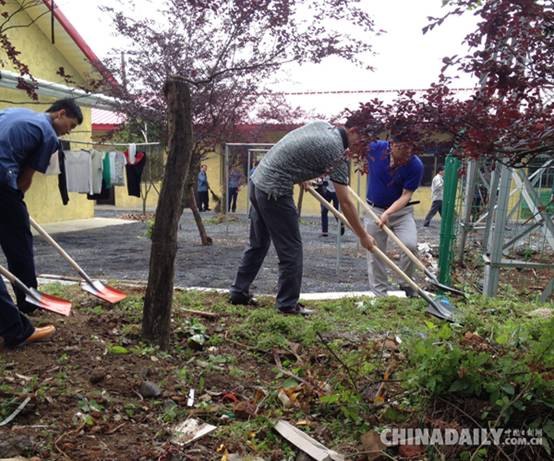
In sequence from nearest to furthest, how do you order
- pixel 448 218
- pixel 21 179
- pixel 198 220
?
pixel 21 179
pixel 448 218
pixel 198 220

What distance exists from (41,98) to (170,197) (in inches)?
380

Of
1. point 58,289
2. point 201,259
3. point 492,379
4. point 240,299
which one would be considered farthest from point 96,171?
point 492,379

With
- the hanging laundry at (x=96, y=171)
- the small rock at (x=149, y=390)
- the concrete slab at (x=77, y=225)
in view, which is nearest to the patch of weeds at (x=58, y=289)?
the small rock at (x=149, y=390)

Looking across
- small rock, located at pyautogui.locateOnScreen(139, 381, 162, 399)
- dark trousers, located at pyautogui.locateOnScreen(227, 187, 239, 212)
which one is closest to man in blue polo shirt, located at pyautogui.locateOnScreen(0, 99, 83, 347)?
small rock, located at pyautogui.locateOnScreen(139, 381, 162, 399)

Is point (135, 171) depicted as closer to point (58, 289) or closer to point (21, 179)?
point (58, 289)

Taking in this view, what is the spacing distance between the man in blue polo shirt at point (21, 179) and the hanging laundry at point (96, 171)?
690 centimetres

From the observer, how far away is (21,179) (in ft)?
11.7

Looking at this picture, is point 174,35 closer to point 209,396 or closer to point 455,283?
point 455,283

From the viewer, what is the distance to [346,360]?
312 centimetres

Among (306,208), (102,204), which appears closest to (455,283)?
(306,208)

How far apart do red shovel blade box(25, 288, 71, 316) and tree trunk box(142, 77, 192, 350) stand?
712 mm

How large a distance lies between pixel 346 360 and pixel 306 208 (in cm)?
1665

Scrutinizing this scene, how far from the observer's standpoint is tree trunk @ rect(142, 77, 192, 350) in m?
3.03

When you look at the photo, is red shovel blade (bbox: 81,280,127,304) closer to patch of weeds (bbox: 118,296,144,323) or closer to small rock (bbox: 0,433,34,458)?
patch of weeds (bbox: 118,296,144,323)
